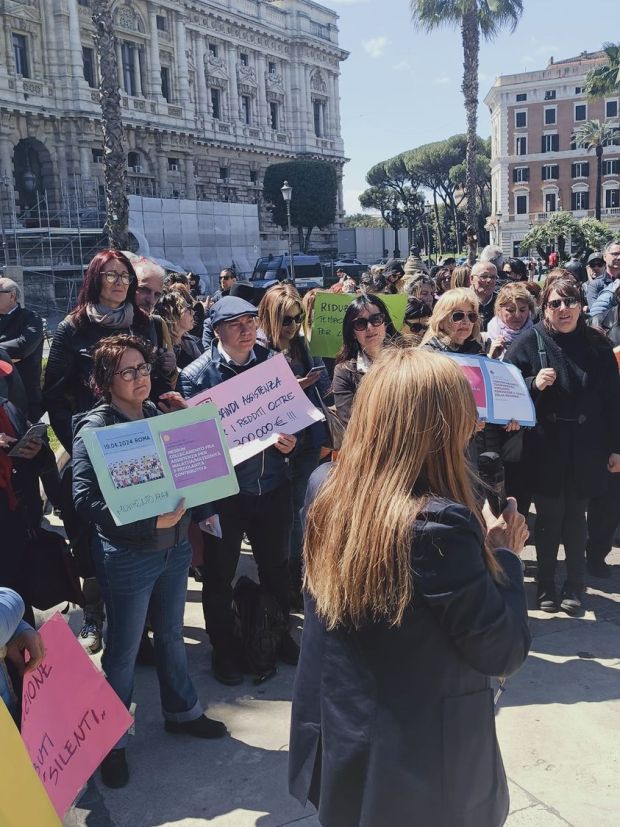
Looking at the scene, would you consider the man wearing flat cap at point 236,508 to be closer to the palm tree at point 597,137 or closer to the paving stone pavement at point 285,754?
the paving stone pavement at point 285,754

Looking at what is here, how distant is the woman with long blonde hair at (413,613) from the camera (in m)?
1.52

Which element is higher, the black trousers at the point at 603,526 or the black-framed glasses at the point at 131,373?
the black-framed glasses at the point at 131,373

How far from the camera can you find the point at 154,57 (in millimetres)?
43031

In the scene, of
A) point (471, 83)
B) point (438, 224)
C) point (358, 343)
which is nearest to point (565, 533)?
point (358, 343)

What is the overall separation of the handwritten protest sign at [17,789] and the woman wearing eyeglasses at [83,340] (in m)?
1.90

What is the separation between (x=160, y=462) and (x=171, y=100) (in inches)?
1837

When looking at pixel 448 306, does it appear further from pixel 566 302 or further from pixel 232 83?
pixel 232 83

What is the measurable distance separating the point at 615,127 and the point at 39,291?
169 feet

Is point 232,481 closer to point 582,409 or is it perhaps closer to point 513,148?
point 582,409

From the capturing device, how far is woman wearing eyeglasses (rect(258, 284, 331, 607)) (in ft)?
13.3

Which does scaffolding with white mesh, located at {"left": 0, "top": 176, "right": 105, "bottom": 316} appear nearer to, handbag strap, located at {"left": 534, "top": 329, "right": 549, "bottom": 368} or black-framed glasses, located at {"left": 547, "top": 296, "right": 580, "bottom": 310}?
handbag strap, located at {"left": 534, "top": 329, "right": 549, "bottom": 368}

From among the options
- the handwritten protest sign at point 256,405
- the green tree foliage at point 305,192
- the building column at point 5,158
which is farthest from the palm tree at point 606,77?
the handwritten protest sign at point 256,405

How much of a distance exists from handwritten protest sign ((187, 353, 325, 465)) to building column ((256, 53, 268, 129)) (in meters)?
53.2

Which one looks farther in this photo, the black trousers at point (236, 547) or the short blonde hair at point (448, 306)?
the short blonde hair at point (448, 306)
